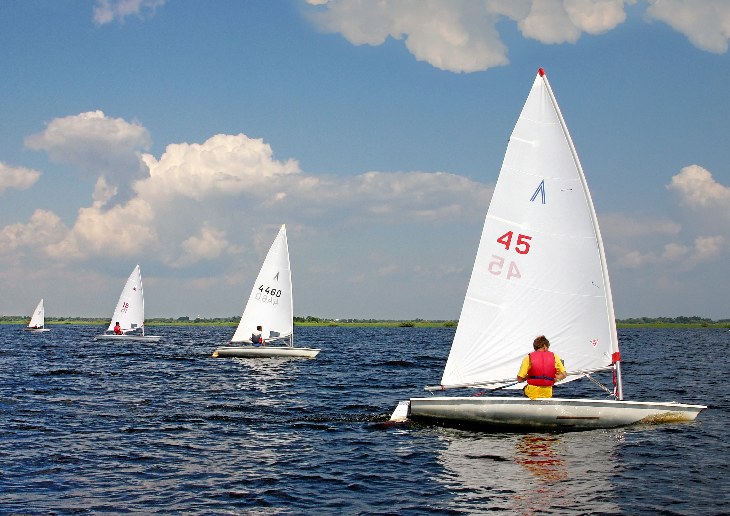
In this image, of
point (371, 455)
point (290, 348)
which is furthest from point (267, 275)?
point (371, 455)

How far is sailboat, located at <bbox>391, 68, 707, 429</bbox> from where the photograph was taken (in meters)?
18.9

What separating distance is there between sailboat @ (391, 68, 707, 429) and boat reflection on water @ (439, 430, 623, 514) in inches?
43.1

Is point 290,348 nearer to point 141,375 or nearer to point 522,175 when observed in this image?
point 141,375

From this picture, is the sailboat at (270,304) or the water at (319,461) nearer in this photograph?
the water at (319,461)

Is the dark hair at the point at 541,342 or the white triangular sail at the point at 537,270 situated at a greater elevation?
the white triangular sail at the point at 537,270

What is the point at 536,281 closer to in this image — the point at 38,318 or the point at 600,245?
the point at 600,245

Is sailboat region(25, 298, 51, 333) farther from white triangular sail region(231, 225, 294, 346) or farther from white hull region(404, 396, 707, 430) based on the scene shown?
white hull region(404, 396, 707, 430)

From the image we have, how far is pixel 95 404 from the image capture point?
2653 centimetres

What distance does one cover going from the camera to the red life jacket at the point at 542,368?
1800cm

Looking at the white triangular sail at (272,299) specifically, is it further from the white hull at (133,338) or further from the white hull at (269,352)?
the white hull at (133,338)

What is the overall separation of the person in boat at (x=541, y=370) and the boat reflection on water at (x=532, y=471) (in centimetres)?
117

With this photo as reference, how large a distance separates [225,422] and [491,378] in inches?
334

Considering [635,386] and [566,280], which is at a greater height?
[566,280]

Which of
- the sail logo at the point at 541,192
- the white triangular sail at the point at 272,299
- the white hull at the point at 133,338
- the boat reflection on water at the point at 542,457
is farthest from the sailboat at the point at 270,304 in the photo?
the boat reflection on water at the point at 542,457
